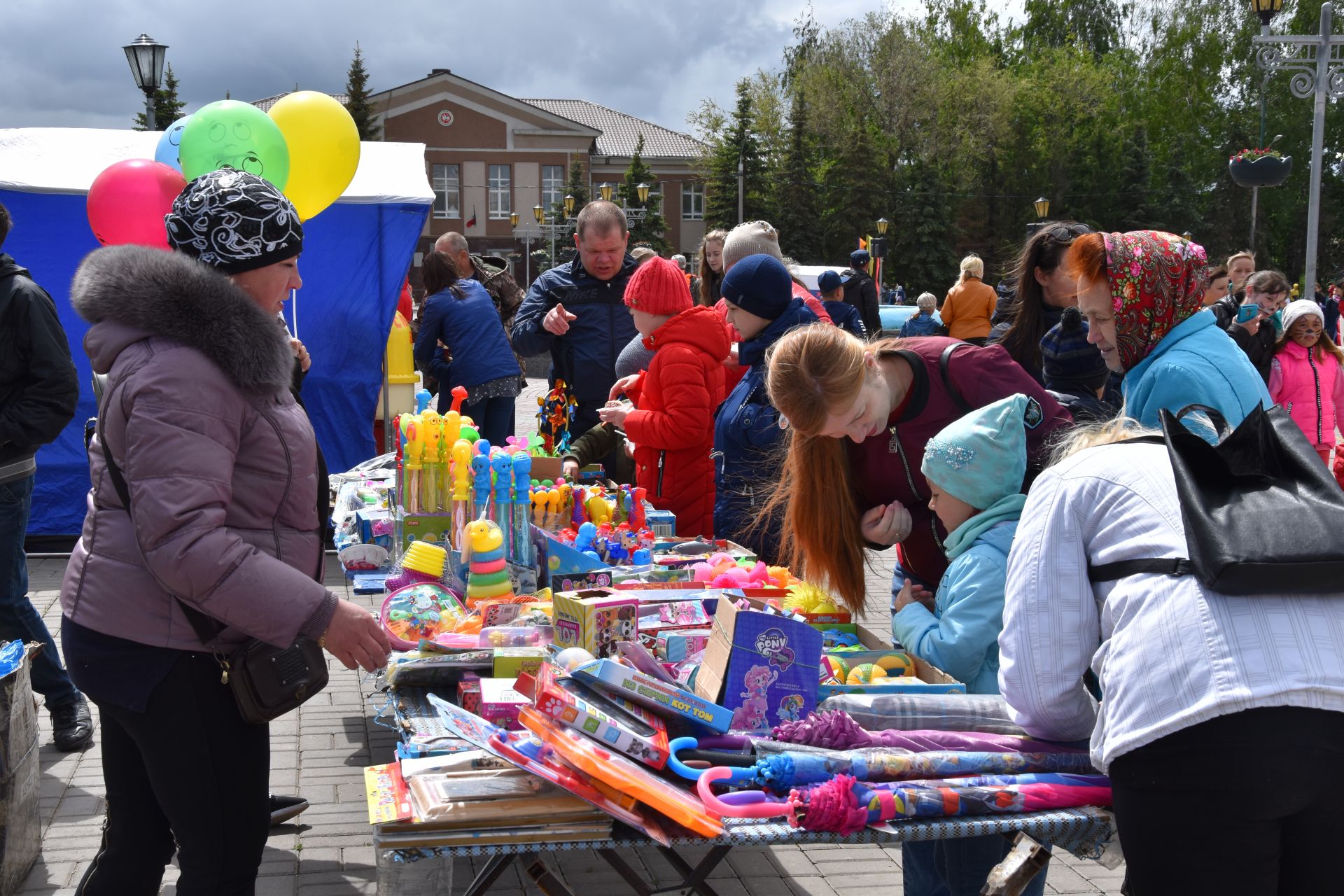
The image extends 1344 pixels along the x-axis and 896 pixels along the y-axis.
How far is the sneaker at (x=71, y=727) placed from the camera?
4023 mm

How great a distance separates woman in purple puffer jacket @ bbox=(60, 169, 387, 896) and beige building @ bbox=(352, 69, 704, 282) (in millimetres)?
50319

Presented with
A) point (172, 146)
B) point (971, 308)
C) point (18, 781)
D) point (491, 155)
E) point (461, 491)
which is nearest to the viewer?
point (18, 781)

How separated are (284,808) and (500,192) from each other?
53.1 meters

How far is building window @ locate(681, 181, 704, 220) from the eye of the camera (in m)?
57.2

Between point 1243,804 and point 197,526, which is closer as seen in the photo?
point 1243,804

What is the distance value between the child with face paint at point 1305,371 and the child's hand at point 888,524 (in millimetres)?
4290

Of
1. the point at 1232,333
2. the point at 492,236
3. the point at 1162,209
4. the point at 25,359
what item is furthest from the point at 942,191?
the point at 25,359

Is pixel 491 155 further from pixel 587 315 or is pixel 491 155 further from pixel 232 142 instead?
pixel 232 142

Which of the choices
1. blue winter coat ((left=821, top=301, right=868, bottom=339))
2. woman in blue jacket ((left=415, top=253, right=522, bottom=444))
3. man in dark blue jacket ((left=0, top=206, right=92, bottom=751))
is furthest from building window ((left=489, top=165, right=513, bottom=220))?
man in dark blue jacket ((left=0, top=206, right=92, bottom=751))

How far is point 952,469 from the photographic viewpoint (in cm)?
248

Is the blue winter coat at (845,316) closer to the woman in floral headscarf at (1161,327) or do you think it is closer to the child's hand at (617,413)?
the child's hand at (617,413)

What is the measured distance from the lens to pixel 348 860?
333 cm

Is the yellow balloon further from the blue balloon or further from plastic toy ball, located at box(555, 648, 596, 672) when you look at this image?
plastic toy ball, located at box(555, 648, 596, 672)

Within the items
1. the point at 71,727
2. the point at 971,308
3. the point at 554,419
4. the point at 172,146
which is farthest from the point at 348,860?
the point at 971,308
